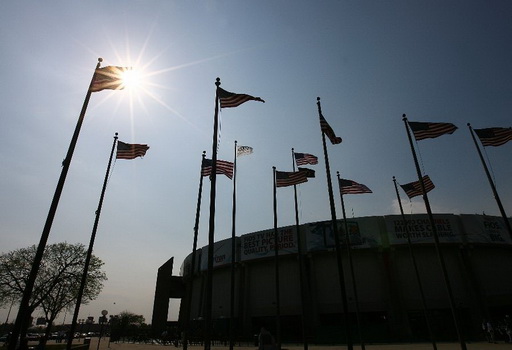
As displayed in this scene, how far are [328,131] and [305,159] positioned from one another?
18.1 feet

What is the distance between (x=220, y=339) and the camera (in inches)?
1677

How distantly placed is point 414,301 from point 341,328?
989 centimetres

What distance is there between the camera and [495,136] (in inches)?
764

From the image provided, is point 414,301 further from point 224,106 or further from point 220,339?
point 224,106

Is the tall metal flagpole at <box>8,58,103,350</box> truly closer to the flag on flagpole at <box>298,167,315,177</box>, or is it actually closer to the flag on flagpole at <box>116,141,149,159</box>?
the flag on flagpole at <box>116,141,149,159</box>

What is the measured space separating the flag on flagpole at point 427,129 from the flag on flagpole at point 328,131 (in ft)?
15.0

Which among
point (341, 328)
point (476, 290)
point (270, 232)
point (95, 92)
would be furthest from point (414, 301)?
point (95, 92)

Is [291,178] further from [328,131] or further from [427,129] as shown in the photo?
[427,129]

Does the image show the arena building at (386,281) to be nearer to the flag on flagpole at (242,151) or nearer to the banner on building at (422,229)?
the banner on building at (422,229)

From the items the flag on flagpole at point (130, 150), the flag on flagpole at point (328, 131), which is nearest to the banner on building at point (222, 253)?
the flag on flagpole at point (130, 150)

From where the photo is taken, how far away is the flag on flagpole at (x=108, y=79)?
13523 millimetres

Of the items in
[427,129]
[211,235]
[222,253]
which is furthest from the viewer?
[222,253]

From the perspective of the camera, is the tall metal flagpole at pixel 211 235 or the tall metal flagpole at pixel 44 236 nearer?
the tall metal flagpole at pixel 44 236

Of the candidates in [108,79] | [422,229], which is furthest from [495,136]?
[422,229]
